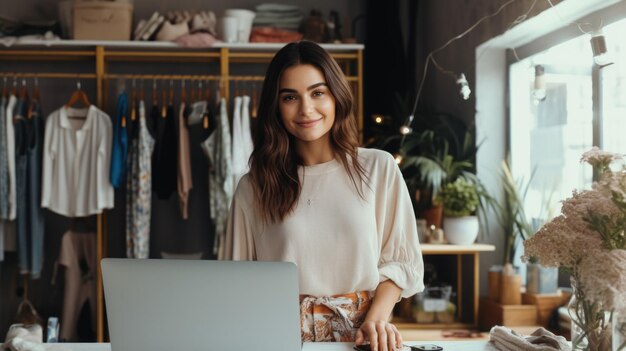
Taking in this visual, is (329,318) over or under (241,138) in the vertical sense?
under

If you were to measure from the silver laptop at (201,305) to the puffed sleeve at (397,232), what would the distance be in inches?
21.3

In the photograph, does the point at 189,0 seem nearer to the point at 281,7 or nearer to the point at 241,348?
the point at 281,7

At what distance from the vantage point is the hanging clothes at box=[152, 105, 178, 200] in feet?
13.2

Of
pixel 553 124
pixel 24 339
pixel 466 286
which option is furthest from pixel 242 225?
pixel 466 286

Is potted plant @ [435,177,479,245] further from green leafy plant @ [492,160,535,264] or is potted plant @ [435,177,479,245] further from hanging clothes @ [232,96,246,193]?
hanging clothes @ [232,96,246,193]

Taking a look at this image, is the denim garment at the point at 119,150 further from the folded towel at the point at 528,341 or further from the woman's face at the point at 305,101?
the folded towel at the point at 528,341

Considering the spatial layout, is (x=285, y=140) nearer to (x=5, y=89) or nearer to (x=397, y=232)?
(x=397, y=232)

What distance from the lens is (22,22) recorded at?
13.6ft

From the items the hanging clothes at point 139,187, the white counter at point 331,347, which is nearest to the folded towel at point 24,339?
the white counter at point 331,347

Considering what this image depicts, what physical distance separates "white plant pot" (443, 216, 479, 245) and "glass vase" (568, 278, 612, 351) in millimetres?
2022

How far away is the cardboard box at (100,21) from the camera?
13.3 feet

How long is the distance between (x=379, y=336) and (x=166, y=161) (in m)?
2.76

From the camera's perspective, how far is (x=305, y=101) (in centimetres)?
165

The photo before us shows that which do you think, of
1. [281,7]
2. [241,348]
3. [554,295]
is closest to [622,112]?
[554,295]
